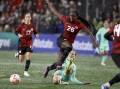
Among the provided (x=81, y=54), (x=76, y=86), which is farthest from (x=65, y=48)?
(x=81, y=54)

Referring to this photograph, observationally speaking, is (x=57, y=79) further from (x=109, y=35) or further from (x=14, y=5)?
(x=14, y=5)

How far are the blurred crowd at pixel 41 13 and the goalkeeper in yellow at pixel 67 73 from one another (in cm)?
1788

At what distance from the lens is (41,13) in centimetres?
3784

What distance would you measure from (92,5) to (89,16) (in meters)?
0.77

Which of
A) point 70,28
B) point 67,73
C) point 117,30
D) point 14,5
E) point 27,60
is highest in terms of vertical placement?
point 117,30

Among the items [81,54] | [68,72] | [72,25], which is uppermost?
[72,25]

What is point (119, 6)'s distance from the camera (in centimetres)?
3650

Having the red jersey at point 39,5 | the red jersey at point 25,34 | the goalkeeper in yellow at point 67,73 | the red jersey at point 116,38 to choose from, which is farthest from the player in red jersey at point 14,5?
the red jersey at point 116,38

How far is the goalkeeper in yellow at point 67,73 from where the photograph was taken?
17.4 meters

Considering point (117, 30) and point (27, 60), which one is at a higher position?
point (117, 30)

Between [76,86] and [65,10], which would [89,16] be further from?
[76,86]

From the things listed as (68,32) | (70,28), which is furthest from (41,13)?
(70,28)

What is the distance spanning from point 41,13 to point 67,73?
67.4 ft

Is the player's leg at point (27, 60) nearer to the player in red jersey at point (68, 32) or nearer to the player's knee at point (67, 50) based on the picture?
the player in red jersey at point (68, 32)
